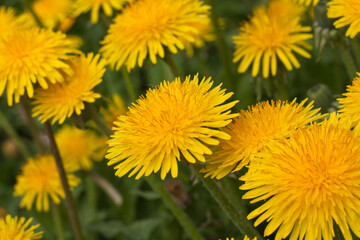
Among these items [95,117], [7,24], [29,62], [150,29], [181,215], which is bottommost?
[181,215]

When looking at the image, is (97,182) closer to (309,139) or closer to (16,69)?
(16,69)

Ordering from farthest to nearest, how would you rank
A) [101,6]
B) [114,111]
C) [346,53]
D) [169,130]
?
[114,111], [101,6], [346,53], [169,130]

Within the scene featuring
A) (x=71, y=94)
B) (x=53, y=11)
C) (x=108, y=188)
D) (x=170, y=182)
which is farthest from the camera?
(x=53, y=11)

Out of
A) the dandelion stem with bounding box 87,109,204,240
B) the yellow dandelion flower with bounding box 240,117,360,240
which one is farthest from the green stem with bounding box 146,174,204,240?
the yellow dandelion flower with bounding box 240,117,360,240

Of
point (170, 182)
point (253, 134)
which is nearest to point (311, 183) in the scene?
point (253, 134)

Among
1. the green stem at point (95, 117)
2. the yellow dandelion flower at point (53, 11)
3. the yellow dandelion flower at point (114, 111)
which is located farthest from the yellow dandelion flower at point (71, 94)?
the yellow dandelion flower at point (53, 11)

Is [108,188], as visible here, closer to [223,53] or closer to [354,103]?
[223,53]
